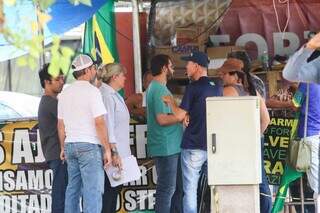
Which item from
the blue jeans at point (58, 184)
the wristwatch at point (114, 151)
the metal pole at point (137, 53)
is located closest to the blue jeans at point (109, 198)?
the blue jeans at point (58, 184)

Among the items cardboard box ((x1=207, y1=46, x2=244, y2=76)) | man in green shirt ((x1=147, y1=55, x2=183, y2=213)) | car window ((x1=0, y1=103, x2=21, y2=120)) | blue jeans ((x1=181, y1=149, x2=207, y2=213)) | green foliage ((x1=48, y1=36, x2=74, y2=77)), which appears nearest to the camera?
green foliage ((x1=48, y1=36, x2=74, y2=77))

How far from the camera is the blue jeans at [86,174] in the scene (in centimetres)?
689

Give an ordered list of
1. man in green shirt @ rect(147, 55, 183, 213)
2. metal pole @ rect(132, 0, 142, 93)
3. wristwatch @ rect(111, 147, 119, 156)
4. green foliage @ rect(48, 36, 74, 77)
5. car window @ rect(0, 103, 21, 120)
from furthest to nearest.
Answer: metal pole @ rect(132, 0, 142, 93) < car window @ rect(0, 103, 21, 120) < man in green shirt @ rect(147, 55, 183, 213) < wristwatch @ rect(111, 147, 119, 156) < green foliage @ rect(48, 36, 74, 77)

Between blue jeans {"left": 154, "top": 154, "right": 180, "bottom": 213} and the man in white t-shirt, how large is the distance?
0.80 metres

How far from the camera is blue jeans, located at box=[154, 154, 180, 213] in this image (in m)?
7.61

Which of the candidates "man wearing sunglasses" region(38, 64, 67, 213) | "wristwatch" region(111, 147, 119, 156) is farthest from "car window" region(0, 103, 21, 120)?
"wristwatch" region(111, 147, 119, 156)

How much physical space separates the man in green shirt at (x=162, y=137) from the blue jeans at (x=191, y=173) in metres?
0.25

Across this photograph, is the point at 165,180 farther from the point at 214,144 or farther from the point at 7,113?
the point at 7,113

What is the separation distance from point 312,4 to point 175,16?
1863mm

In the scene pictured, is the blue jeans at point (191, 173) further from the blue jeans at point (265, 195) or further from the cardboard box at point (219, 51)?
the cardboard box at point (219, 51)

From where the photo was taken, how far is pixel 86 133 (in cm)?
689

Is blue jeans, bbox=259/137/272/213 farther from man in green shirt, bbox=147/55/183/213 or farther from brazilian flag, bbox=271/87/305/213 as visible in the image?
man in green shirt, bbox=147/55/183/213

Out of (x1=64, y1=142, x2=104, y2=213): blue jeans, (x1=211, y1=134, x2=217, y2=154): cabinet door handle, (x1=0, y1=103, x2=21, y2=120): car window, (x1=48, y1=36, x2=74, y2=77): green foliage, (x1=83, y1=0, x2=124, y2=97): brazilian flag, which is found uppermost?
(x1=83, y1=0, x2=124, y2=97): brazilian flag

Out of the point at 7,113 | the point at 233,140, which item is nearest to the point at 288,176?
the point at 233,140
